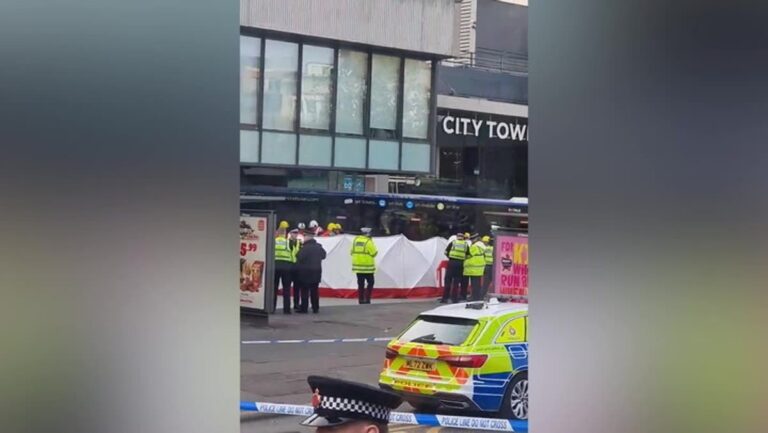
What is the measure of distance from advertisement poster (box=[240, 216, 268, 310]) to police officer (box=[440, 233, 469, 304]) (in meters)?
0.51

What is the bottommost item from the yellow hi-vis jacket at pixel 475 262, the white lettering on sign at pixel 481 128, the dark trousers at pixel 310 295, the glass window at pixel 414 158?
the dark trousers at pixel 310 295

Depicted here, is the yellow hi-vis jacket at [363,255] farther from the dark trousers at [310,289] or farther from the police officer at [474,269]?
the police officer at [474,269]

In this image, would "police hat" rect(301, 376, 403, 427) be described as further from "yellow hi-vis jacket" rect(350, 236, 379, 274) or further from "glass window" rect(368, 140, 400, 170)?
"glass window" rect(368, 140, 400, 170)

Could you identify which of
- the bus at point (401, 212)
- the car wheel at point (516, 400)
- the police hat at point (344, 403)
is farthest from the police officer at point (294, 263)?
the car wheel at point (516, 400)

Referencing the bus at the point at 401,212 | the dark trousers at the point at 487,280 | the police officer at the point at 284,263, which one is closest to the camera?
the bus at the point at 401,212

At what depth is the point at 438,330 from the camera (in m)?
2.38

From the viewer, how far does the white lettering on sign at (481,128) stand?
210 cm

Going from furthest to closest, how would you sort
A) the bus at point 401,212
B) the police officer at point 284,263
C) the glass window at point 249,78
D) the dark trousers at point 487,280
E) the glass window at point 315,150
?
the dark trousers at point 487,280 < the police officer at point 284,263 < the bus at point 401,212 < the glass window at point 315,150 < the glass window at point 249,78

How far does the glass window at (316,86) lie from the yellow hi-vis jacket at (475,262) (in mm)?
559

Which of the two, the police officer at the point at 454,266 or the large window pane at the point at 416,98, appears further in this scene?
the police officer at the point at 454,266

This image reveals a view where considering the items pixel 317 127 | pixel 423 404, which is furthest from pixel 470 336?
pixel 317 127

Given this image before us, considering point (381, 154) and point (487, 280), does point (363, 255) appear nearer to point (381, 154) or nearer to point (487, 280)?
point (487, 280)

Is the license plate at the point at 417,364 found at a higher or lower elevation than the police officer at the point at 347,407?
higher
